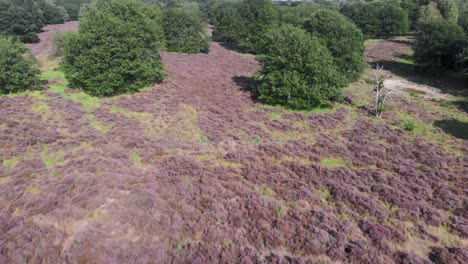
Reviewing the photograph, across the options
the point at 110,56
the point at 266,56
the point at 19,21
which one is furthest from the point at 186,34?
the point at 19,21

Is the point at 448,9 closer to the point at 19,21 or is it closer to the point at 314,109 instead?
the point at 314,109

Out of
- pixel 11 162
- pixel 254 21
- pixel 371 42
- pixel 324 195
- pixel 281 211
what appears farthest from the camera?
pixel 371 42

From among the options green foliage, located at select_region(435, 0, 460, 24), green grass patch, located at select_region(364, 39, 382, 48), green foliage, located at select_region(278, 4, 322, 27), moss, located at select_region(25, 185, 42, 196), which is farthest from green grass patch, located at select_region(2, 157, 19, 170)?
green foliage, located at select_region(435, 0, 460, 24)

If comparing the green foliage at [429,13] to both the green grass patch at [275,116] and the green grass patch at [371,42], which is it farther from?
the green grass patch at [275,116]

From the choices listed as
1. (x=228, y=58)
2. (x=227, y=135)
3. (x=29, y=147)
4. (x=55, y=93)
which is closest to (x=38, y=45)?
(x=55, y=93)

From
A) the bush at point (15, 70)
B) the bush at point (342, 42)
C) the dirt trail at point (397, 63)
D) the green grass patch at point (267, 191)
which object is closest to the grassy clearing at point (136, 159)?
the green grass patch at point (267, 191)

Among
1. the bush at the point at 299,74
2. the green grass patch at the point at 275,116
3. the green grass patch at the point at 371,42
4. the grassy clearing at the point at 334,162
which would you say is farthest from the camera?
the green grass patch at the point at 371,42
